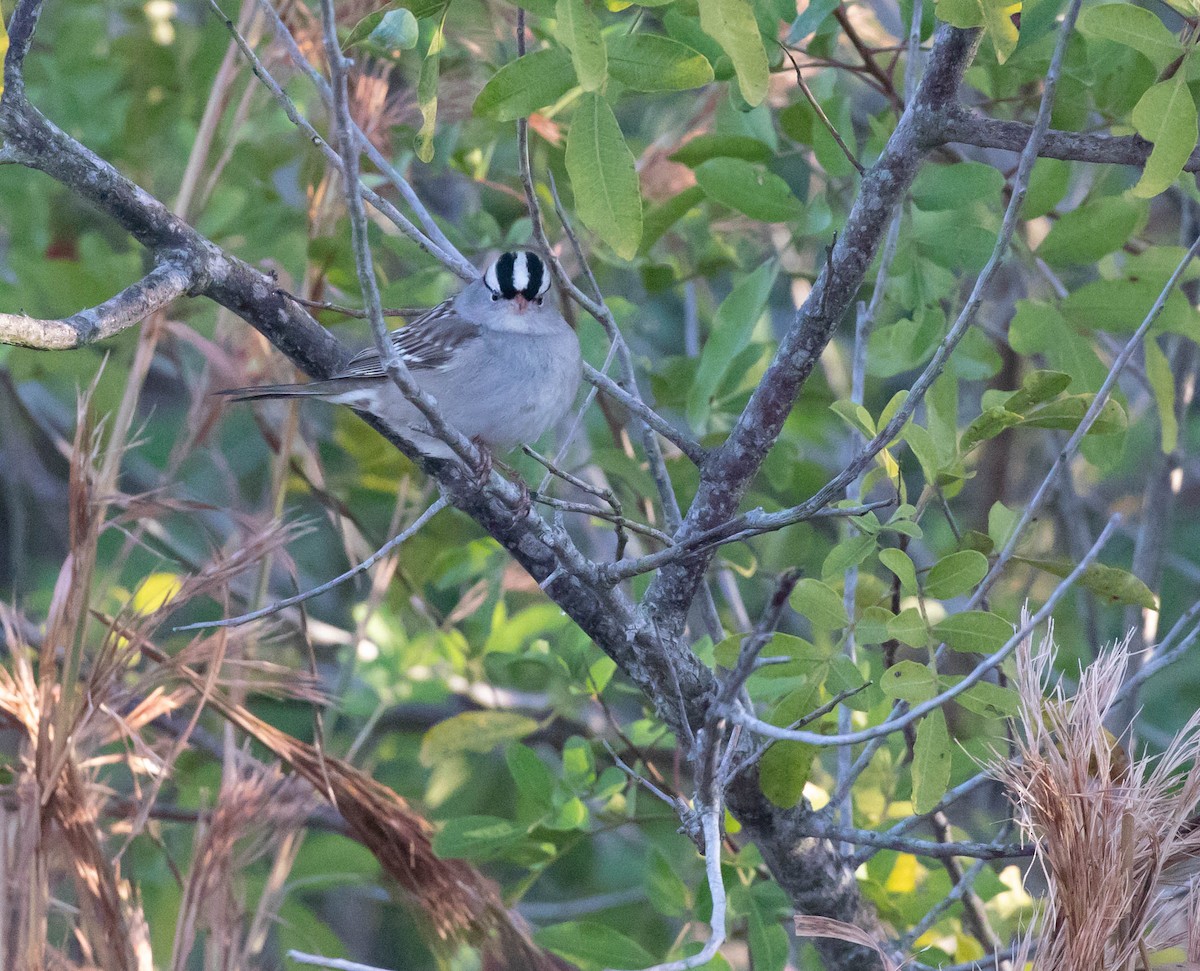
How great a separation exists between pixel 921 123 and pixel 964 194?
41 centimetres

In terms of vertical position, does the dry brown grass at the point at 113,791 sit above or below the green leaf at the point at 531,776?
above

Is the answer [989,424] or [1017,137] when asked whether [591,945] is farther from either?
[1017,137]

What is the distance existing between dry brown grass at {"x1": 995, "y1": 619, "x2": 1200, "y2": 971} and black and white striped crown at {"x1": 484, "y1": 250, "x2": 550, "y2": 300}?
6.31ft

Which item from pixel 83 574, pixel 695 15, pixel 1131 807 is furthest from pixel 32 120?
pixel 1131 807

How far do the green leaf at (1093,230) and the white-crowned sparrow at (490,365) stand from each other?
1085mm

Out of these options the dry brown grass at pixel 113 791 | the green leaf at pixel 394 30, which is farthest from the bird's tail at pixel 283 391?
the green leaf at pixel 394 30

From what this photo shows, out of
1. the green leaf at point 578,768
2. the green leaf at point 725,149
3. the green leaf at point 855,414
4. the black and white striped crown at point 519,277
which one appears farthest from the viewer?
the black and white striped crown at point 519,277

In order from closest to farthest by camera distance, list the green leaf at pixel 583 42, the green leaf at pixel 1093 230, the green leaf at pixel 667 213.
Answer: the green leaf at pixel 583 42, the green leaf at pixel 1093 230, the green leaf at pixel 667 213

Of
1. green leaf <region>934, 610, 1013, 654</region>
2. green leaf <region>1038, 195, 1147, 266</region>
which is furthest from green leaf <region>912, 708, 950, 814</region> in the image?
green leaf <region>1038, 195, 1147, 266</region>

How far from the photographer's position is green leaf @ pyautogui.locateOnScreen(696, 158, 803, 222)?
2340 mm

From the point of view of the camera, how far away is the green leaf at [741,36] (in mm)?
1429

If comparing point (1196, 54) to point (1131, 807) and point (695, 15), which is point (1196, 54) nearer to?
point (695, 15)

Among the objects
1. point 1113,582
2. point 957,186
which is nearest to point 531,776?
point 1113,582

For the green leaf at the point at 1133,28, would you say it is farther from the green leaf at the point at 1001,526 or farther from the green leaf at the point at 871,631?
the green leaf at the point at 871,631
